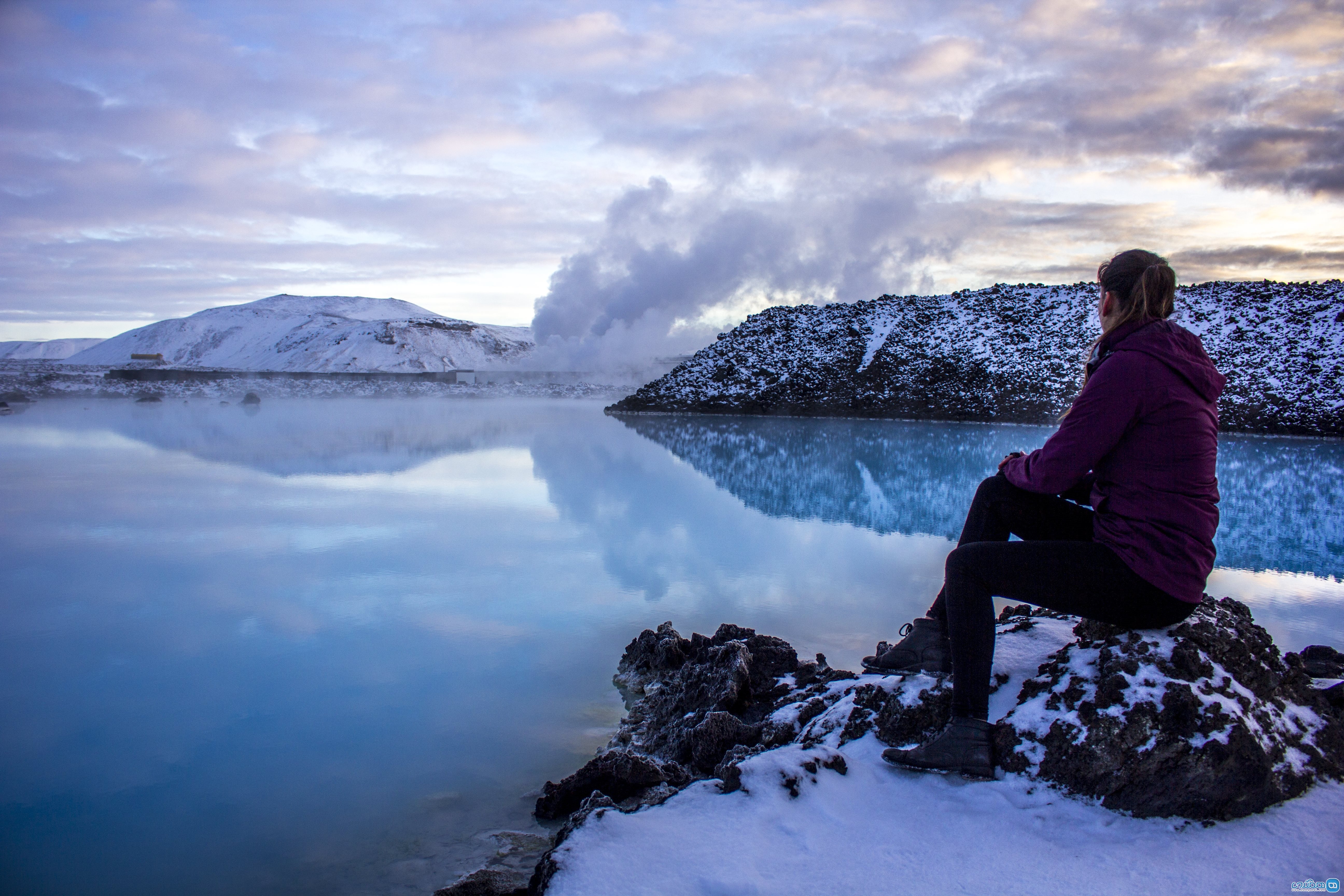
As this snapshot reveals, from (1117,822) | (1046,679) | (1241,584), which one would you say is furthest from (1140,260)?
(1241,584)

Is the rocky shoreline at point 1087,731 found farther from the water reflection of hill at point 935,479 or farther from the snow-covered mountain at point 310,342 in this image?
the snow-covered mountain at point 310,342

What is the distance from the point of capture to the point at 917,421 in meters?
28.6

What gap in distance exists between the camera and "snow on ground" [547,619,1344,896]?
5.57ft

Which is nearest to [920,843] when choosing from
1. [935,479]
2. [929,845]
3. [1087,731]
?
[929,845]

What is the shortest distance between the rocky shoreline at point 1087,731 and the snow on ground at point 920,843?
40 millimetres

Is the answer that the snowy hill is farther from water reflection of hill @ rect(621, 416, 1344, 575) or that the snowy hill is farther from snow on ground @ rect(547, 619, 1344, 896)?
snow on ground @ rect(547, 619, 1344, 896)

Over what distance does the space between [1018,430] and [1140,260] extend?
78.1 feet

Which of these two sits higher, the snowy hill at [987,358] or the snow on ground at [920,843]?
the snowy hill at [987,358]

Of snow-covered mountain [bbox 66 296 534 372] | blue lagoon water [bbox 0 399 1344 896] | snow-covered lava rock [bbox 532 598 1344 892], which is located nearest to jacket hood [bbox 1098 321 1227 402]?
snow-covered lava rock [bbox 532 598 1344 892]

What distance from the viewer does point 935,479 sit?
12391 mm

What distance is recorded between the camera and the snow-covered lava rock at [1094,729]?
6.31 ft

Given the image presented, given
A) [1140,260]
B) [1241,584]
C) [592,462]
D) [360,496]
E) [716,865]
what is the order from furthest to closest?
1. [592,462]
2. [360,496]
3. [1241,584]
4. [1140,260]
5. [716,865]

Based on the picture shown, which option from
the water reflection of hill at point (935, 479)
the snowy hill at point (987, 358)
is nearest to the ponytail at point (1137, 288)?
the water reflection of hill at point (935, 479)

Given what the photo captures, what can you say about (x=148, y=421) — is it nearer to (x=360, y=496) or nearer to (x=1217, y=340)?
(x=360, y=496)
